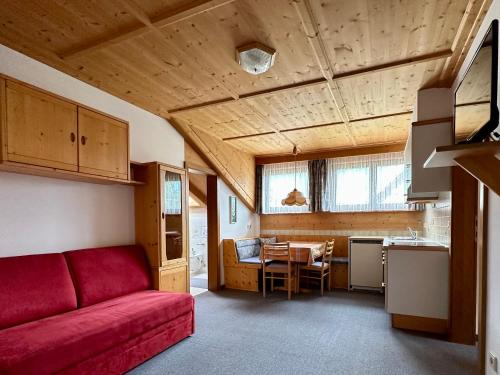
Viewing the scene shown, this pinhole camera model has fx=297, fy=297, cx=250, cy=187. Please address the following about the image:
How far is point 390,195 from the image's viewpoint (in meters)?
5.14

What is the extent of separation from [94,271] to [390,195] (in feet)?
15.1

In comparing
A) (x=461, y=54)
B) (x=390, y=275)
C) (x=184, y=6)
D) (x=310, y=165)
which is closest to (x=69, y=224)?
(x=184, y=6)

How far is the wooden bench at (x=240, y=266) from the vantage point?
4.84 m

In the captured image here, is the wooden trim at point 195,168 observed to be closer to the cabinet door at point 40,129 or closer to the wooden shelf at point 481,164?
the cabinet door at point 40,129

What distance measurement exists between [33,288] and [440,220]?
4216 mm

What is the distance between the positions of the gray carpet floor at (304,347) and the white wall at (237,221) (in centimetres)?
155

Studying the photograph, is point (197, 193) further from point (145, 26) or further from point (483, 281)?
point (483, 281)

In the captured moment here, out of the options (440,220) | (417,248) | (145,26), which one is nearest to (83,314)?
(145,26)

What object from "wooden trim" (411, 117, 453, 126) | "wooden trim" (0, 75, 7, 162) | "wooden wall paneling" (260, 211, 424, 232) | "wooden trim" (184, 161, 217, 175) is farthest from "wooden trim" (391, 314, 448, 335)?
"wooden trim" (0, 75, 7, 162)

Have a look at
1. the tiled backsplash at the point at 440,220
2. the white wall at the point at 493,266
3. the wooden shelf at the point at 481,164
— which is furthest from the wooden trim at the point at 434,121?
the wooden shelf at the point at 481,164

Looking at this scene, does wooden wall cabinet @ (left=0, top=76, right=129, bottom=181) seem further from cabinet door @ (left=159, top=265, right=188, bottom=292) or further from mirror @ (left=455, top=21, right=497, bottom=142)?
mirror @ (left=455, top=21, right=497, bottom=142)

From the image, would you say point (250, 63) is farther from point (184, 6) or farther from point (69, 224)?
point (69, 224)

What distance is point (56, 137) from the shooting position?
2.35m

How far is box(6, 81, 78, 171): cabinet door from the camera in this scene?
2.07 m
